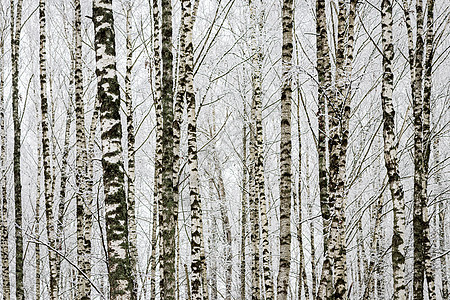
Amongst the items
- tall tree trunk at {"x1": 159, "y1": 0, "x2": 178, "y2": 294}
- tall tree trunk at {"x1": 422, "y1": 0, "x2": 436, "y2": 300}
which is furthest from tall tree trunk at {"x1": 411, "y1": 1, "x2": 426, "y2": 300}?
tall tree trunk at {"x1": 159, "y1": 0, "x2": 178, "y2": 294}

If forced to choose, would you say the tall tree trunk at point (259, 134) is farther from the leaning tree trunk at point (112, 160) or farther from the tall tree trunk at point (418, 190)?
the leaning tree trunk at point (112, 160)

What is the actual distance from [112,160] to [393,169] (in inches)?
146

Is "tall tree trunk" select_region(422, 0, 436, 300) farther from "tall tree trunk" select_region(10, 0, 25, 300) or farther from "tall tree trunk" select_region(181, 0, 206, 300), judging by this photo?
"tall tree trunk" select_region(10, 0, 25, 300)

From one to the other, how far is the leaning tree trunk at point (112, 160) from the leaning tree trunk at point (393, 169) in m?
3.52

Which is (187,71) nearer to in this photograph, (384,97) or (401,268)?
(384,97)

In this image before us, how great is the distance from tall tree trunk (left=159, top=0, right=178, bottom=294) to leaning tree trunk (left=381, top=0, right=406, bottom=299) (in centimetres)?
288

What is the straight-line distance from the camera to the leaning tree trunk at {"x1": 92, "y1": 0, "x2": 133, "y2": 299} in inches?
184

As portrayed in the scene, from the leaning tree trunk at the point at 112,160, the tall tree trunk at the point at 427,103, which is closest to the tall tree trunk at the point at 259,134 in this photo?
the tall tree trunk at the point at 427,103

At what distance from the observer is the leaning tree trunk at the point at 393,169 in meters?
6.14

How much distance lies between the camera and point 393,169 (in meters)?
6.30

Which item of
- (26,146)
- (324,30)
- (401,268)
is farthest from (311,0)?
(26,146)

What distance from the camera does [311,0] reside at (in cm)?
948

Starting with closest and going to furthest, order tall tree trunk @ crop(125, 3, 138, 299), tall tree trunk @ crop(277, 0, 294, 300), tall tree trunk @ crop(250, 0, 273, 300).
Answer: tall tree trunk @ crop(277, 0, 294, 300), tall tree trunk @ crop(125, 3, 138, 299), tall tree trunk @ crop(250, 0, 273, 300)

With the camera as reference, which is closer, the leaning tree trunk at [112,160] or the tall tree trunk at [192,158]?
the leaning tree trunk at [112,160]
